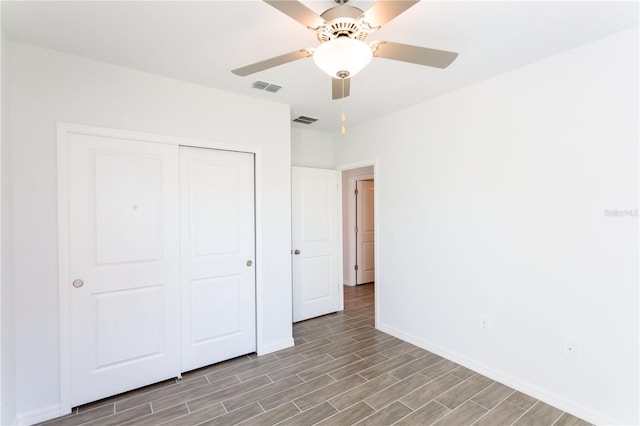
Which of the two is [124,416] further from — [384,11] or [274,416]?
[384,11]

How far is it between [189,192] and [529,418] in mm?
3177

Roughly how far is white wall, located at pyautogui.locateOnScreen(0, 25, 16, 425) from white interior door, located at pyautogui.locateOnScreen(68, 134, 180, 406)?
315mm

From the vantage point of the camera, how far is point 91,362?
2332mm

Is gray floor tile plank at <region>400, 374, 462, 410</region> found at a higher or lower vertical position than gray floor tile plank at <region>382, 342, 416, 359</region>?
higher

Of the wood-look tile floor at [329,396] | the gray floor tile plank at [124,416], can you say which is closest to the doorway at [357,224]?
the wood-look tile floor at [329,396]

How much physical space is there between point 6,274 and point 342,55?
7.92 feet

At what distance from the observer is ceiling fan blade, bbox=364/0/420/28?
4.17 feet

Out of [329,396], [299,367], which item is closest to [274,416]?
[329,396]

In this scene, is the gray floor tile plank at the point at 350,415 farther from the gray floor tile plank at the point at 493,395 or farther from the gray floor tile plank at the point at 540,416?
the gray floor tile plank at the point at 540,416

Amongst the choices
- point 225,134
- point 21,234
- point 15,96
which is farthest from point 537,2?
point 21,234

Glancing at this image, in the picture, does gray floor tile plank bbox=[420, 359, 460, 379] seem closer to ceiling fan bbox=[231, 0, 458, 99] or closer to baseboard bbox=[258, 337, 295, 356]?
baseboard bbox=[258, 337, 295, 356]

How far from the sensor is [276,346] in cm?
323

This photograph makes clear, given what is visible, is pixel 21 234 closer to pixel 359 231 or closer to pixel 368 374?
pixel 368 374

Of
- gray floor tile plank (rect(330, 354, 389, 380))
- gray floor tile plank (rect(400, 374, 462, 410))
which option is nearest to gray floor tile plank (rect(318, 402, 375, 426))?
gray floor tile plank (rect(400, 374, 462, 410))
